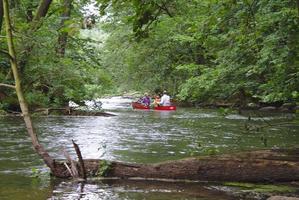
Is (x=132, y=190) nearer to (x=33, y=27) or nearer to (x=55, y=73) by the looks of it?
(x=33, y=27)

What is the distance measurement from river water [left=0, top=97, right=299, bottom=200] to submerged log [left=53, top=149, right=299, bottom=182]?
21 cm

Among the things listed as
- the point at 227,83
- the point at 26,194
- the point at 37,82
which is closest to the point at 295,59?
the point at 227,83

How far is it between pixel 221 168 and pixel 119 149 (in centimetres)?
450

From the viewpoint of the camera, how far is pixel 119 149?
11.4 m

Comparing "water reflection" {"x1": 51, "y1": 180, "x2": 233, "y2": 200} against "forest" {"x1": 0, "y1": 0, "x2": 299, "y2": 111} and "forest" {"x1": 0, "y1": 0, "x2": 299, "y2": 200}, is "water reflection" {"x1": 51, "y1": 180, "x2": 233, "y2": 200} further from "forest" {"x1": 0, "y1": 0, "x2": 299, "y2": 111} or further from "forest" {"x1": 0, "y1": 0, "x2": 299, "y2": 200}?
"forest" {"x1": 0, "y1": 0, "x2": 299, "y2": 111}

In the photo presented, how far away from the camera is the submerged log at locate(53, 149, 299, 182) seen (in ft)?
23.3

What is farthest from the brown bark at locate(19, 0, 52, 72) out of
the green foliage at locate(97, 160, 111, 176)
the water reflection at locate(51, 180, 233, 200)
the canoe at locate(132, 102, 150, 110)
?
the canoe at locate(132, 102, 150, 110)

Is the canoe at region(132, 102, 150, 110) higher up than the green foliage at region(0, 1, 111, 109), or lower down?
lower down

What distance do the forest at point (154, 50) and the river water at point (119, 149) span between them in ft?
5.07

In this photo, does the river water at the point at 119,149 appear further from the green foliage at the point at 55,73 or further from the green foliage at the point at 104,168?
the green foliage at the point at 55,73

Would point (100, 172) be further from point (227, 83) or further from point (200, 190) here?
point (227, 83)

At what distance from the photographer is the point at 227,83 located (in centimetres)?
1556

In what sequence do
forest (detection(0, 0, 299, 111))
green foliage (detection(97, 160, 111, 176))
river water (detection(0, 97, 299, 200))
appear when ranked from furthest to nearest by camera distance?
green foliage (detection(97, 160, 111, 176)) → river water (detection(0, 97, 299, 200)) → forest (detection(0, 0, 299, 111))

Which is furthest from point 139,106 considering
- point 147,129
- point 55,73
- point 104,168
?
point 104,168
